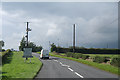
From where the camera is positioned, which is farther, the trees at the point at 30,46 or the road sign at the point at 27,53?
the trees at the point at 30,46

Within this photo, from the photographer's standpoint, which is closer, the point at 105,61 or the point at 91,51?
the point at 105,61

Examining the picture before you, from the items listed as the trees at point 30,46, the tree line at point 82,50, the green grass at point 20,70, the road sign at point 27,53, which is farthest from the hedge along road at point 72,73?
the trees at point 30,46

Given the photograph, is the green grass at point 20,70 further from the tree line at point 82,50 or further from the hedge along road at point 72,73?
the tree line at point 82,50

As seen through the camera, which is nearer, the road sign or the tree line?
the road sign

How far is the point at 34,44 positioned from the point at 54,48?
1689 inches

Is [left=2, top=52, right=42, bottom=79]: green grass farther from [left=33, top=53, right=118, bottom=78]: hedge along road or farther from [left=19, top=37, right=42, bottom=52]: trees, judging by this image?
[left=19, top=37, right=42, bottom=52]: trees

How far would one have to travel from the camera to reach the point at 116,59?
66.5ft

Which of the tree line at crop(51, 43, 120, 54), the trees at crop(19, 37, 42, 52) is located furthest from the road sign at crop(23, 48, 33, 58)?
the trees at crop(19, 37, 42, 52)

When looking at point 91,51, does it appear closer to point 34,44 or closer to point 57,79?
point 34,44

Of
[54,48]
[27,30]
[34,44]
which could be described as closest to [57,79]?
[27,30]

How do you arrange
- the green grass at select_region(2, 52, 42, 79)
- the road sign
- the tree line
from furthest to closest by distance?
the tree line, the road sign, the green grass at select_region(2, 52, 42, 79)

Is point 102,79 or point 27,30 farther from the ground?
point 27,30

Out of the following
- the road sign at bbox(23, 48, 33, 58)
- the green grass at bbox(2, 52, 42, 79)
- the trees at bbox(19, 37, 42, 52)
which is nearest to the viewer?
the green grass at bbox(2, 52, 42, 79)

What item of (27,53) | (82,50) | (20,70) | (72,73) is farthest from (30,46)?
(72,73)
